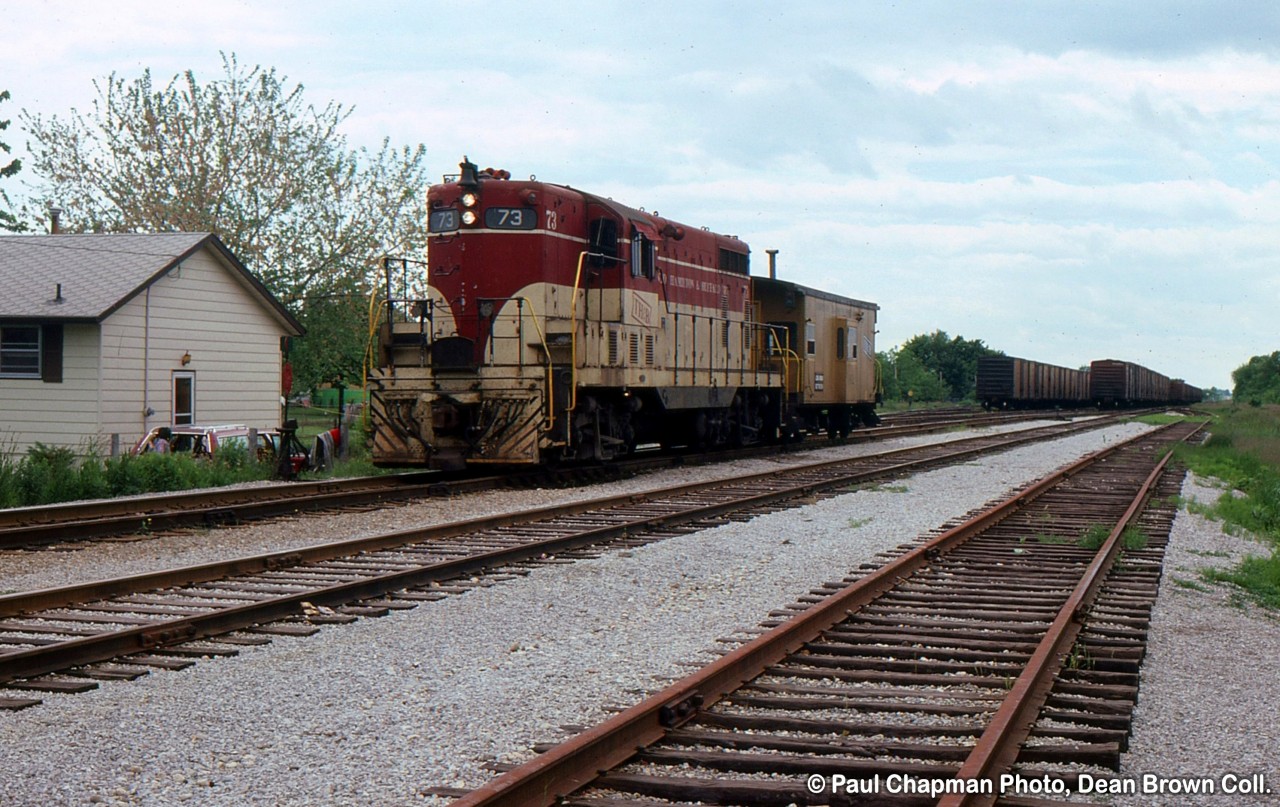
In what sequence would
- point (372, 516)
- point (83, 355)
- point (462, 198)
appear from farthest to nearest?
point (83, 355) → point (462, 198) → point (372, 516)

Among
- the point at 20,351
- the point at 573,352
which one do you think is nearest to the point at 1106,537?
the point at 573,352

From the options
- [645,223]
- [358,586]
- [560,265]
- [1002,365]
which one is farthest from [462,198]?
[1002,365]

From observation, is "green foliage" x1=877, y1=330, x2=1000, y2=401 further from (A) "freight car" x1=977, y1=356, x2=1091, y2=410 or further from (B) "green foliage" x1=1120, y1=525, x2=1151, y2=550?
(B) "green foliage" x1=1120, y1=525, x2=1151, y2=550

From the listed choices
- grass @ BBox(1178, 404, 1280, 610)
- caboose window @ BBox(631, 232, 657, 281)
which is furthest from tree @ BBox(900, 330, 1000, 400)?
caboose window @ BBox(631, 232, 657, 281)

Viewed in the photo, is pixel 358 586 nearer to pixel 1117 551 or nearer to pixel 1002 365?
pixel 1117 551

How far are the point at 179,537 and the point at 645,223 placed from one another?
901 cm

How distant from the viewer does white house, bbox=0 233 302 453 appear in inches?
752

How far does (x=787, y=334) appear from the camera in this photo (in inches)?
928

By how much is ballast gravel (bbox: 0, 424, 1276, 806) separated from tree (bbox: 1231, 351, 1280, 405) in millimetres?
91408

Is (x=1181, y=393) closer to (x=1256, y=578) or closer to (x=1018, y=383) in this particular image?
(x=1018, y=383)

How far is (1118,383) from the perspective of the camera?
220 ft

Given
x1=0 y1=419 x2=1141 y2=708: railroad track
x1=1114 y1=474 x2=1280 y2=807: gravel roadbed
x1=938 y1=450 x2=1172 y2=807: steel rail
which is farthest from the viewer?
x1=0 y1=419 x2=1141 y2=708: railroad track

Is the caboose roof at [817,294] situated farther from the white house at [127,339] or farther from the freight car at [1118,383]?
the freight car at [1118,383]

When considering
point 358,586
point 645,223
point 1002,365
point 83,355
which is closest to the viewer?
point 358,586
